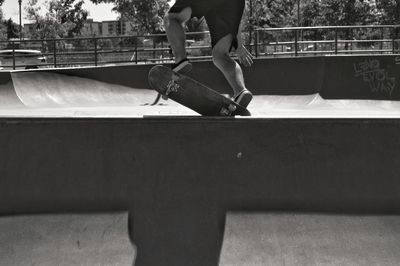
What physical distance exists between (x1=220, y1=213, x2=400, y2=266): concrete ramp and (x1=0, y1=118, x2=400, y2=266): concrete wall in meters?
0.07

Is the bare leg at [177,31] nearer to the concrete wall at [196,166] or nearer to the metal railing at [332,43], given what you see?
the concrete wall at [196,166]

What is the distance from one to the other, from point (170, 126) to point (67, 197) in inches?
30.7

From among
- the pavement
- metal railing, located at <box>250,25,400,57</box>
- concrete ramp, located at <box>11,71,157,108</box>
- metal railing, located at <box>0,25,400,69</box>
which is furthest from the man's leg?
metal railing, located at <box>250,25,400,57</box>

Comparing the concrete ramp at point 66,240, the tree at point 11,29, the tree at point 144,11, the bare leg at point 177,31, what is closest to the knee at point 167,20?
the bare leg at point 177,31

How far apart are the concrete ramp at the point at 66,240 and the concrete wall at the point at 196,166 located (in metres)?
0.07

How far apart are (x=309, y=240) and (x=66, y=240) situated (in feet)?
4.77

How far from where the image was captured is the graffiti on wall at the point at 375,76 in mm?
14992

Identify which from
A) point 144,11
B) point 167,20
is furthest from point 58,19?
point 167,20

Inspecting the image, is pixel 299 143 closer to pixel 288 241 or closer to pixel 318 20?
pixel 288 241

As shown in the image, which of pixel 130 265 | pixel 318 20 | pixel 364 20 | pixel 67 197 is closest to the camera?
pixel 130 265

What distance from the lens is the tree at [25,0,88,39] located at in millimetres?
50906

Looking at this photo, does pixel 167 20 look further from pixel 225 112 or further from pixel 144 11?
pixel 144 11

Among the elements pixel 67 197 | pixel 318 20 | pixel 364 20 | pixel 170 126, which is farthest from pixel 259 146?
pixel 318 20

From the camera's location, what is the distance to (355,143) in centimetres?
349
